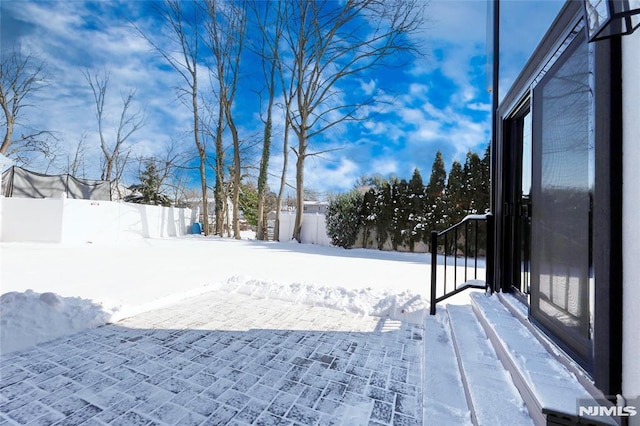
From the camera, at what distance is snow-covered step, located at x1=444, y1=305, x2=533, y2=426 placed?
1.19 metres

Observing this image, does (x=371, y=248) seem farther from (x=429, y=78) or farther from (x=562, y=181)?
(x=562, y=181)

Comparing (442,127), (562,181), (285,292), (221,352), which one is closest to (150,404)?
(221,352)

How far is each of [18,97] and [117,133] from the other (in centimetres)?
410

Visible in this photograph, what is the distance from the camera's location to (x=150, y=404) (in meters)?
1.46

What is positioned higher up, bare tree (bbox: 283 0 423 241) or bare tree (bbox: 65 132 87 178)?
bare tree (bbox: 283 0 423 241)

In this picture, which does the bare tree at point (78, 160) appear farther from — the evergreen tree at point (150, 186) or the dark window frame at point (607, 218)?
the dark window frame at point (607, 218)

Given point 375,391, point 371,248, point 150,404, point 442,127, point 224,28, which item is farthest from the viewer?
point 224,28

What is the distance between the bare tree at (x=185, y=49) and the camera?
12.1 m

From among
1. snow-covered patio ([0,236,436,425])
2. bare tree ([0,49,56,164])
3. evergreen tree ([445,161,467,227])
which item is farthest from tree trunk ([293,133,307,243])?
bare tree ([0,49,56,164])

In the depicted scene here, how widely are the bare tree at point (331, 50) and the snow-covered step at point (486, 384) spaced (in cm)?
933

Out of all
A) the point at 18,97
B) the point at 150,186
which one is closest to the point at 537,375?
the point at 18,97

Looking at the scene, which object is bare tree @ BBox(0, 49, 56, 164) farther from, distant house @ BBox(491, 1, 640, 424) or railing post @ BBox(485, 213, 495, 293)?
distant house @ BBox(491, 1, 640, 424)

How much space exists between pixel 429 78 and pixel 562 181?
9.67 metres

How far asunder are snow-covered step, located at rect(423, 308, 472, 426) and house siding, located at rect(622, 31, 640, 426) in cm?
68
